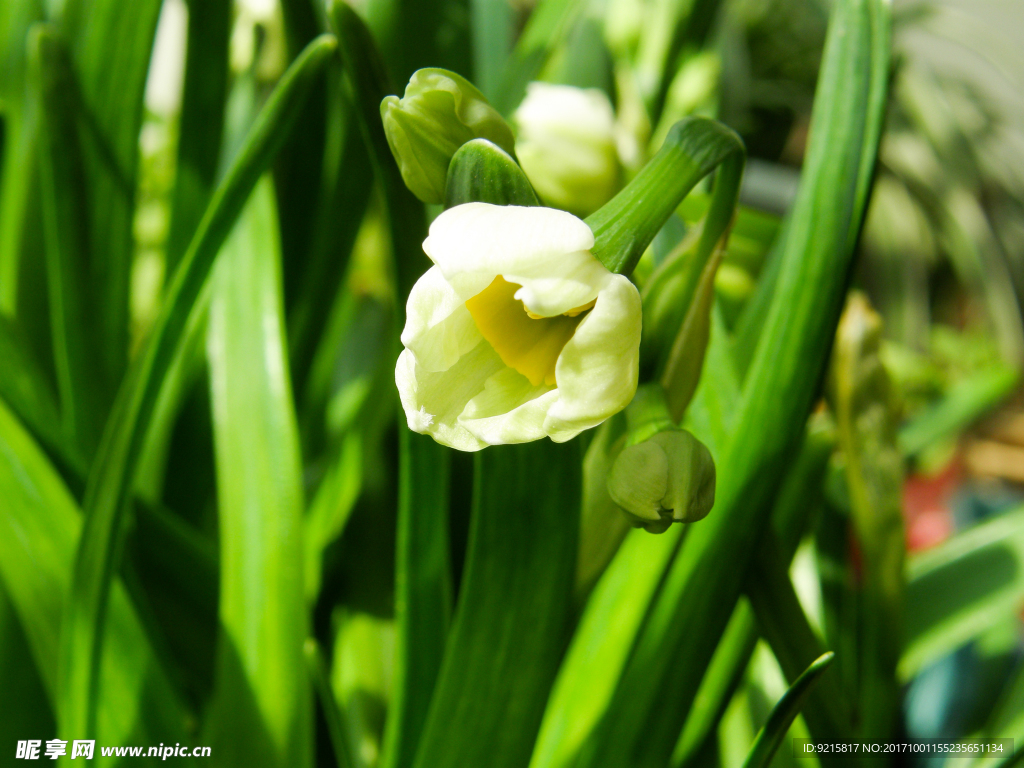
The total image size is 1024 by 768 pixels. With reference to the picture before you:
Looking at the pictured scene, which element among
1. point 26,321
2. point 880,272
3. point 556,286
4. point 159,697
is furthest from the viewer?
point 880,272

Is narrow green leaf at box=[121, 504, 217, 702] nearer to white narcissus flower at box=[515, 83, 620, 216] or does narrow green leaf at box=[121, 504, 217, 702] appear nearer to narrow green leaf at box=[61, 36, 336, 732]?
narrow green leaf at box=[61, 36, 336, 732]

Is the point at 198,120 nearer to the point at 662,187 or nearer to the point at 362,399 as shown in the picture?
the point at 362,399

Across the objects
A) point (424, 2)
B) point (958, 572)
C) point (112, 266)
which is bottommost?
point (958, 572)

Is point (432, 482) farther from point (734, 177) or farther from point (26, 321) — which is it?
point (26, 321)

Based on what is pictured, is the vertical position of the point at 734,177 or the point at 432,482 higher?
the point at 734,177

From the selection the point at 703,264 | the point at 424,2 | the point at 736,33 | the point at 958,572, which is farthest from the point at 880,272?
the point at 703,264

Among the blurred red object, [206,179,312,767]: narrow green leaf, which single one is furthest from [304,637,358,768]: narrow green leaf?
the blurred red object

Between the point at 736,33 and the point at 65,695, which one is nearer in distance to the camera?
the point at 65,695

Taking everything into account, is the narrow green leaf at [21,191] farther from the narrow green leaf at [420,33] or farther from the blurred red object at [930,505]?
the blurred red object at [930,505]
